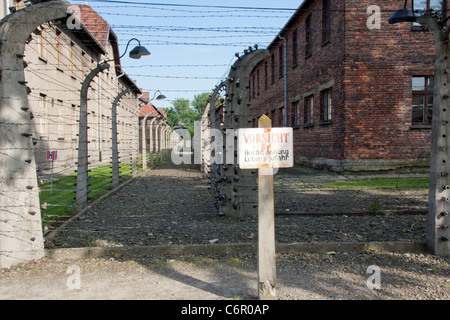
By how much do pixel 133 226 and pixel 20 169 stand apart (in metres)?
2.51

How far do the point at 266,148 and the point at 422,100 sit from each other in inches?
504

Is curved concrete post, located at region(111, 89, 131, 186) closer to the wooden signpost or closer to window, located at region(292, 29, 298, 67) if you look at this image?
the wooden signpost

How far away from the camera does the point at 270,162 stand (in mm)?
3410

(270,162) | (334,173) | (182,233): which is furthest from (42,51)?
(270,162)

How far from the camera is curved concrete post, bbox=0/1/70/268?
15.0 feet

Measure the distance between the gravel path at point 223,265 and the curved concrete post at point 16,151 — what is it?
1.00 ft

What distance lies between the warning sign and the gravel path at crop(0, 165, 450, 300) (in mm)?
1283

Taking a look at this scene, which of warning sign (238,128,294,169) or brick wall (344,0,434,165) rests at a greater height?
brick wall (344,0,434,165)

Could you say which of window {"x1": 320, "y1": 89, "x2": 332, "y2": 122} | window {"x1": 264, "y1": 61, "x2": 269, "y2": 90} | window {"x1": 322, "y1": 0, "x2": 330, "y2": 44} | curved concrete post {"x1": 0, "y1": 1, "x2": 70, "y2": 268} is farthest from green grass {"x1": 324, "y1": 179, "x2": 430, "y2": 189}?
window {"x1": 264, "y1": 61, "x2": 269, "y2": 90}

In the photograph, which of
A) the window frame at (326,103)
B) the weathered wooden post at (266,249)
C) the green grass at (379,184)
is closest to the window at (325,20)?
the window frame at (326,103)

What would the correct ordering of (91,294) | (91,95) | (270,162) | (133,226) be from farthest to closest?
1. (91,95)
2. (133,226)
3. (91,294)
4. (270,162)

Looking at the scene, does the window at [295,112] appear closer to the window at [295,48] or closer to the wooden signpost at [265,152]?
the window at [295,48]

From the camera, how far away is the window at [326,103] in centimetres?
1600

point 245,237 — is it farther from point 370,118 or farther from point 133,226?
point 370,118
